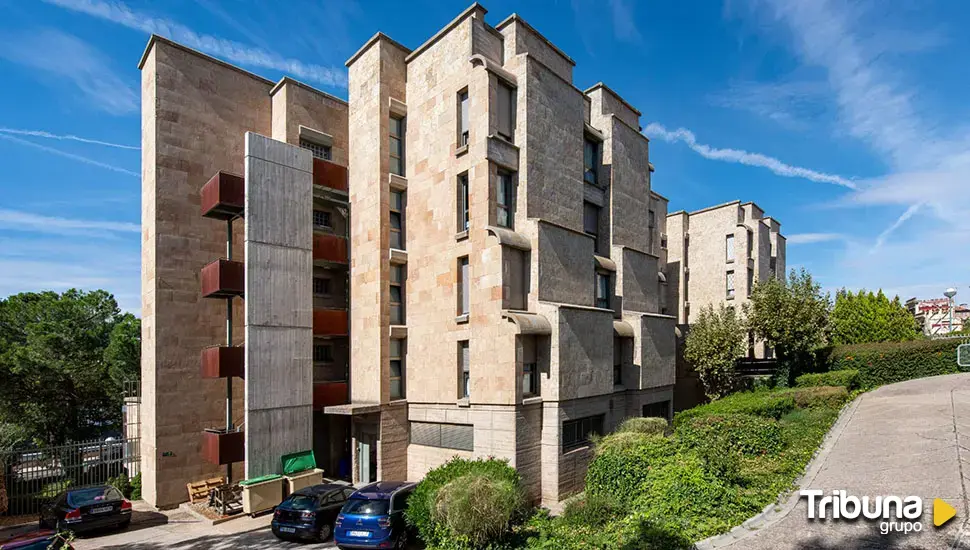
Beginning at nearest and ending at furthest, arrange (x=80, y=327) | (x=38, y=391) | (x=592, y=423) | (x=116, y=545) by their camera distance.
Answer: (x=116, y=545), (x=592, y=423), (x=38, y=391), (x=80, y=327)

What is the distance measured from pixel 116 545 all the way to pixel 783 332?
100 feet

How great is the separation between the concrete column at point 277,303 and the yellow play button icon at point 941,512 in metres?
17.4

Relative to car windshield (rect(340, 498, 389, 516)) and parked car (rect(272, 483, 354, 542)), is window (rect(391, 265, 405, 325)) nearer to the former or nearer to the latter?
parked car (rect(272, 483, 354, 542))

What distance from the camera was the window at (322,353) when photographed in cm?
2147

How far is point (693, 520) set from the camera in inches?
396

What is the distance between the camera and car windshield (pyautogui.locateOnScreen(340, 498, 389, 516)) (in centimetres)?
1288

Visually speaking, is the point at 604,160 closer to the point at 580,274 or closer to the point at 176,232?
the point at 580,274

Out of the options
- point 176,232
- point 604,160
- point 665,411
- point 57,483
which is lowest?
point 57,483

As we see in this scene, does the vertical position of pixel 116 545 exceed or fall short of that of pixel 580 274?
it falls short

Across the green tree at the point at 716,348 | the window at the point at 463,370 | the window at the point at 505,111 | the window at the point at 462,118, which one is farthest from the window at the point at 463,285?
the green tree at the point at 716,348

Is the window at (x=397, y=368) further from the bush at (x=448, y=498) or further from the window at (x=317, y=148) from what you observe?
the window at (x=317, y=148)

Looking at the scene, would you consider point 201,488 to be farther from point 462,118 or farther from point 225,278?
point 462,118

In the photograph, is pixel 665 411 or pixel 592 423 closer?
pixel 592 423

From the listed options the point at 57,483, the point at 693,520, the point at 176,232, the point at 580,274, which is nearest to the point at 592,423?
the point at 580,274
